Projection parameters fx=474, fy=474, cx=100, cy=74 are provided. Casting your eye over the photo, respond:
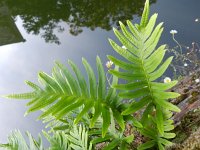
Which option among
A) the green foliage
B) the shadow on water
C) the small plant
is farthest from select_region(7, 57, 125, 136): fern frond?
the shadow on water

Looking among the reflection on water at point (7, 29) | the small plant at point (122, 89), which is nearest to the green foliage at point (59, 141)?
the small plant at point (122, 89)

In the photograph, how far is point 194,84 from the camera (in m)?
3.15

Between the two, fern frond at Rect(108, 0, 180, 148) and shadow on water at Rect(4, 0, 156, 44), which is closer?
fern frond at Rect(108, 0, 180, 148)

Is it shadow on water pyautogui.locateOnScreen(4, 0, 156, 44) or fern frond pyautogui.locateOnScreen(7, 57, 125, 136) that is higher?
shadow on water pyautogui.locateOnScreen(4, 0, 156, 44)

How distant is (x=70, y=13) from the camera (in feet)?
18.9

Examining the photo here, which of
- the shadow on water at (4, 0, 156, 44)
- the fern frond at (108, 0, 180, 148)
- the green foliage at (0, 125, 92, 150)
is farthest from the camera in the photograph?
the shadow on water at (4, 0, 156, 44)

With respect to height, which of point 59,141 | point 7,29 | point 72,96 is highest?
point 7,29

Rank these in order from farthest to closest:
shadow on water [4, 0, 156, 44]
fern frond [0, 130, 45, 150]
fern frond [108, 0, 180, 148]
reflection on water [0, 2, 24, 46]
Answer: reflection on water [0, 2, 24, 46]
shadow on water [4, 0, 156, 44]
fern frond [0, 130, 45, 150]
fern frond [108, 0, 180, 148]

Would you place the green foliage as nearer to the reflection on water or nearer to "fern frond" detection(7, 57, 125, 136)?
"fern frond" detection(7, 57, 125, 136)

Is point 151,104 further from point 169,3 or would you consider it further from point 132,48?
point 169,3

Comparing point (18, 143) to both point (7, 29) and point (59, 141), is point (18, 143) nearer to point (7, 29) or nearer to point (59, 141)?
point (59, 141)

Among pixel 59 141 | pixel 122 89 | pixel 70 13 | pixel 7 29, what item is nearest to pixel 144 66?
pixel 122 89

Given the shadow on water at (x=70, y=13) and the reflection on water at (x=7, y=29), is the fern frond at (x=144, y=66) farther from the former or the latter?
the reflection on water at (x=7, y=29)

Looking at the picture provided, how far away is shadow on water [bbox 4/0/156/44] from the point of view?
5344 millimetres
